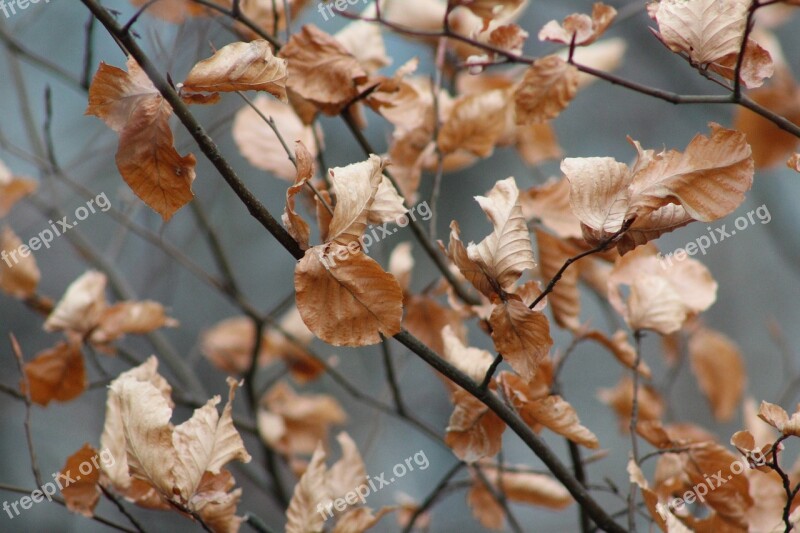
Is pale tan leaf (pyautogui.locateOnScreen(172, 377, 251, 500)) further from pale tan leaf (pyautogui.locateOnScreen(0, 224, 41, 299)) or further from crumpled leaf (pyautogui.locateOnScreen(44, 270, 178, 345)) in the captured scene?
pale tan leaf (pyautogui.locateOnScreen(0, 224, 41, 299))

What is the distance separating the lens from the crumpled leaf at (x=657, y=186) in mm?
422

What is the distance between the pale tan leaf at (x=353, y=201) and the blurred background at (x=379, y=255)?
3.67 feet

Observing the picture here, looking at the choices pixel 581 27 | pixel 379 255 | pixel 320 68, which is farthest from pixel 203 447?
pixel 379 255

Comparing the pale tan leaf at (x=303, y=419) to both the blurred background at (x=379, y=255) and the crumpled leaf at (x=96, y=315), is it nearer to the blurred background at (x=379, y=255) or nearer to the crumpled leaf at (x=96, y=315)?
the crumpled leaf at (x=96, y=315)

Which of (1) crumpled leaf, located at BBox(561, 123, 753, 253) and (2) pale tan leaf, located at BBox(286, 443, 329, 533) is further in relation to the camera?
(2) pale tan leaf, located at BBox(286, 443, 329, 533)

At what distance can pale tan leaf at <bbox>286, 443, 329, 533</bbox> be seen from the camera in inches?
21.1

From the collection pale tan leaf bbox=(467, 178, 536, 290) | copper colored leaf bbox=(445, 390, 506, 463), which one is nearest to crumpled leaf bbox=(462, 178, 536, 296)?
pale tan leaf bbox=(467, 178, 536, 290)

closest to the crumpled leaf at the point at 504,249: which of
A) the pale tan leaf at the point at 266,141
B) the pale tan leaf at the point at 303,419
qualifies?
the pale tan leaf at the point at 266,141

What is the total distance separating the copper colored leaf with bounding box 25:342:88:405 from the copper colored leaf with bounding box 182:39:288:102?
0.38 meters

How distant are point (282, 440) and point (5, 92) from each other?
2.00m

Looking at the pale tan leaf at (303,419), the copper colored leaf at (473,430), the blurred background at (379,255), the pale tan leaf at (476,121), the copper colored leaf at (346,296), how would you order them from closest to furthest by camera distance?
the copper colored leaf at (346,296) → the copper colored leaf at (473,430) → the pale tan leaf at (476,121) → the pale tan leaf at (303,419) → the blurred background at (379,255)

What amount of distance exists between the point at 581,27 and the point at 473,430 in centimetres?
30

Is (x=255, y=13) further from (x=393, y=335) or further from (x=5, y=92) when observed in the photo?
(x=5, y=92)

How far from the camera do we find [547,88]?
1.90 feet
